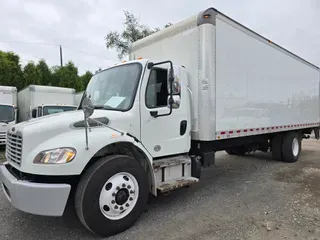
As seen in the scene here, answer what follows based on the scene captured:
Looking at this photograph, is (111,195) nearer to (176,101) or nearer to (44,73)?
(176,101)

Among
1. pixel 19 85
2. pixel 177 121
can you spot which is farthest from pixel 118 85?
pixel 19 85

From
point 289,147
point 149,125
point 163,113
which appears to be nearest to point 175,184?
point 149,125

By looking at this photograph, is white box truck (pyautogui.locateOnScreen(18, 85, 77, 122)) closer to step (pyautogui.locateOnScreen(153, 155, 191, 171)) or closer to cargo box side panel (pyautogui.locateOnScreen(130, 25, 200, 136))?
cargo box side panel (pyautogui.locateOnScreen(130, 25, 200, 136))

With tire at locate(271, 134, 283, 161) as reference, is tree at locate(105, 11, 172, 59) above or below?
above

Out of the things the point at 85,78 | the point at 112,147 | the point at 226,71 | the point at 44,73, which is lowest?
the point at 112,147

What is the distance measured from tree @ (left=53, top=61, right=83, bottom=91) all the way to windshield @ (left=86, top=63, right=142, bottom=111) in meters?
19.4

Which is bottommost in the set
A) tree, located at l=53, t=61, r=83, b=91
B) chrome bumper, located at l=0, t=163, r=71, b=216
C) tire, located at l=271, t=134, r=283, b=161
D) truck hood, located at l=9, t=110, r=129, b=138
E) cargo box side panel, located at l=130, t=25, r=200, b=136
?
tire, located at l=271, t=134, r=283, b=161

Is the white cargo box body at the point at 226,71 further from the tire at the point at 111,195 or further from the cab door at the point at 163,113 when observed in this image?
the tire at the point at 111,195

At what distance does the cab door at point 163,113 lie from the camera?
12.9ft

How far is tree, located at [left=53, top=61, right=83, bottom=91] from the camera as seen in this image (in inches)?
876

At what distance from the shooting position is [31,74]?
64.8 ft

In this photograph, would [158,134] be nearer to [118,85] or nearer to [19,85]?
[118,85]

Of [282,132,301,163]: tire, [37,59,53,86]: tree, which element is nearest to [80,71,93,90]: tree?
[37,59,53,86]: tree

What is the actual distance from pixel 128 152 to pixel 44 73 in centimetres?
2031
